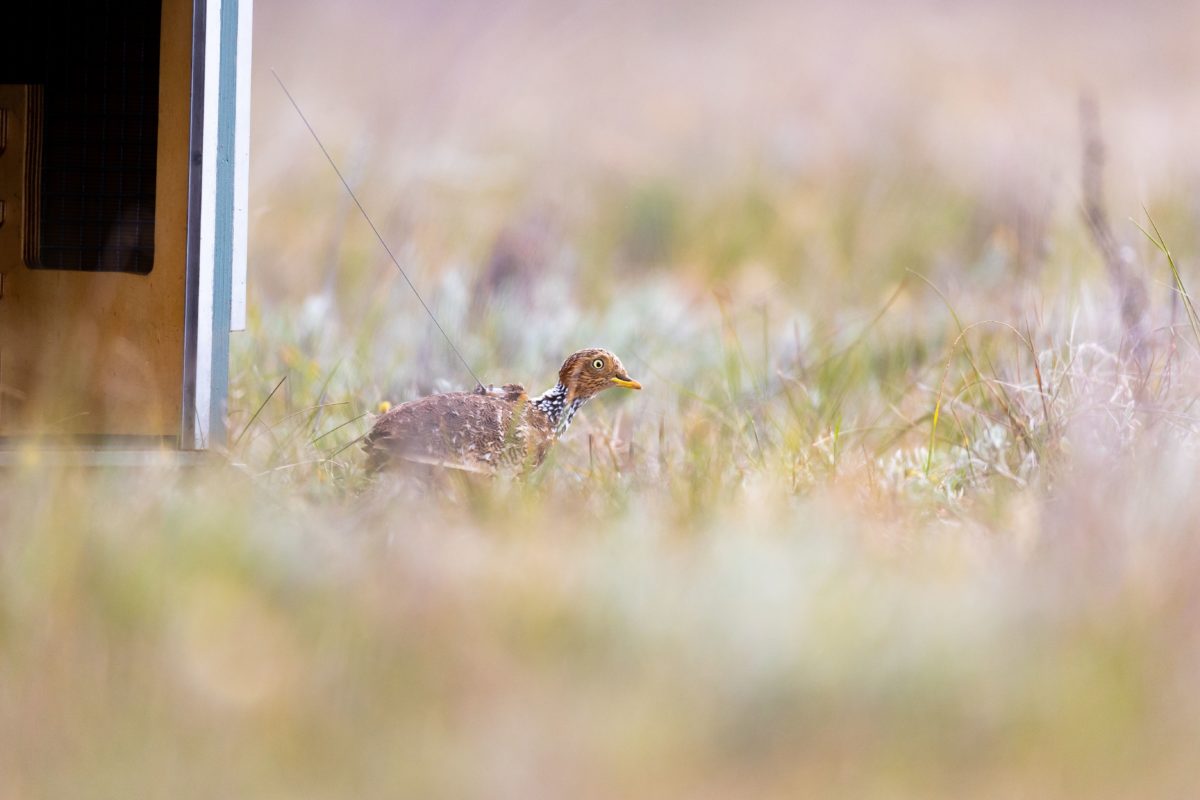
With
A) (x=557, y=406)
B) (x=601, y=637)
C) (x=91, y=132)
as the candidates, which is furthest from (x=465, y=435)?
(x=91, y=132)

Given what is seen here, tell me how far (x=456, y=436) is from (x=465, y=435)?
0.07 ft

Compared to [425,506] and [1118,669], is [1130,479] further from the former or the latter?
[425,506]

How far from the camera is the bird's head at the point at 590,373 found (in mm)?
3480

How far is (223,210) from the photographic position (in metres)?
3.38

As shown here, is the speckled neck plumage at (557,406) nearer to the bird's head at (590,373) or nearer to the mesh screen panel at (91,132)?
the bird's head at (590,373)

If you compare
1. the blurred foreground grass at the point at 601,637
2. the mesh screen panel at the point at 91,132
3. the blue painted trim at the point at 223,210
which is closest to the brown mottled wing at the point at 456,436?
the blurred foreground grass at the point at 601,637

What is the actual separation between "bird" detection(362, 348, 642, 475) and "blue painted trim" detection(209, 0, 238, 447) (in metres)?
0.44

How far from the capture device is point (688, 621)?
198 cm

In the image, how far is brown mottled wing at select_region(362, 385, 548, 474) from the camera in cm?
302

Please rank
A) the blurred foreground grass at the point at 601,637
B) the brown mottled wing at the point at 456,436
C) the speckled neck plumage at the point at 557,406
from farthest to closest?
the speckled neck plumage at the point at 557,406, the brown mottled wing at the point at 456,436, the blurred foreground grass at the point at 601,637

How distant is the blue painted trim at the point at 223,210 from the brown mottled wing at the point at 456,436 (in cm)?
46

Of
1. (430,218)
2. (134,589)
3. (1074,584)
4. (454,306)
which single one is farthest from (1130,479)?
(430,218)

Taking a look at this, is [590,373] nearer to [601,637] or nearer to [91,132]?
[91,132]

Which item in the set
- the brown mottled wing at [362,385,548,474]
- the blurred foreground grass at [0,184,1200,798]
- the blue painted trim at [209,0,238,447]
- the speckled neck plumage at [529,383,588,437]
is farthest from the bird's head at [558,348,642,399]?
the blue painted trim at [209,0,238,447]
